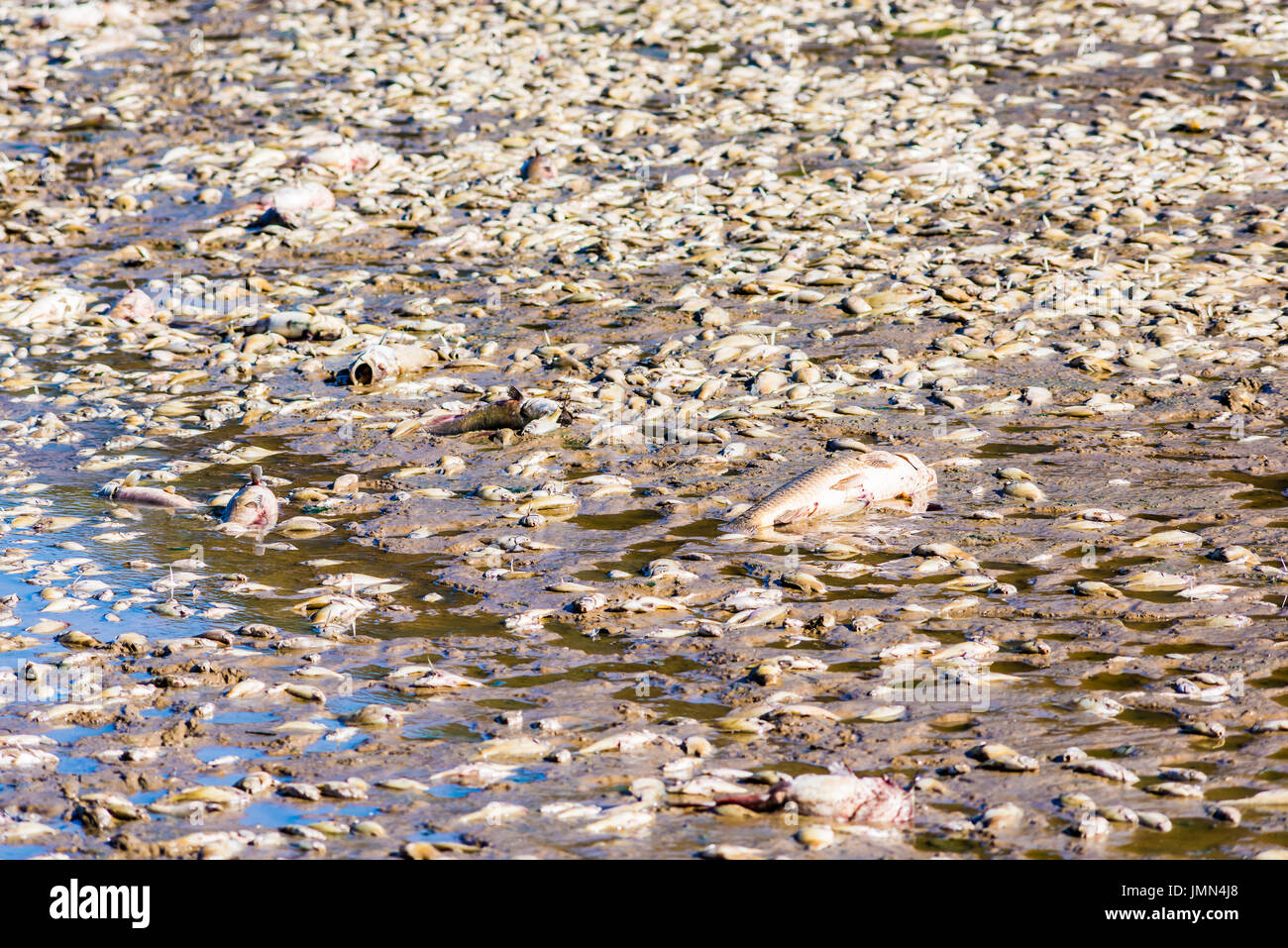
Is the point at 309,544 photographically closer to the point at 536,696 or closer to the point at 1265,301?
the point at 536,696

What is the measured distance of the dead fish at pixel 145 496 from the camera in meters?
8.33

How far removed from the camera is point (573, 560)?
7.50 m

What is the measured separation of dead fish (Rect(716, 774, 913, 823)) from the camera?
5.07 metres

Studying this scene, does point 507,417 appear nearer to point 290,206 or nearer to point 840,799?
point 840,799

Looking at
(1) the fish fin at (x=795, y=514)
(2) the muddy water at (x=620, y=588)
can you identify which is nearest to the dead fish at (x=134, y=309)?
(2) the muddy water at (x=620, y=588)

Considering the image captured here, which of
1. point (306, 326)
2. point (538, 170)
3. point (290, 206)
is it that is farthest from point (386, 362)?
point (538, 170)

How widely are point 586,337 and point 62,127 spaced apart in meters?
9.24

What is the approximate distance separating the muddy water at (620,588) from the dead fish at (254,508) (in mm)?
170

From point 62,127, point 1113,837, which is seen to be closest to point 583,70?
point 62,127

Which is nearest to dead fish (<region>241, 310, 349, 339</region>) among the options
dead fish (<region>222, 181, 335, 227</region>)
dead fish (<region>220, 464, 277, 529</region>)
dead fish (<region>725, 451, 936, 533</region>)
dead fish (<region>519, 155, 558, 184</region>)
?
dead fish (<region>222, 181, 335, 227</region>)

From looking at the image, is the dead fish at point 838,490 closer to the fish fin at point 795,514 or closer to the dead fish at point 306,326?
the fish fin at point 795,514

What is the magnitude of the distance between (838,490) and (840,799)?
3.04m

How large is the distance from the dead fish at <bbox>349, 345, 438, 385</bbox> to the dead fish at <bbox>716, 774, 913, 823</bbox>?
18.9ft

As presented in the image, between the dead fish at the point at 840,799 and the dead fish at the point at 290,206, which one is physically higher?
the dead fish at the point at 290,206
